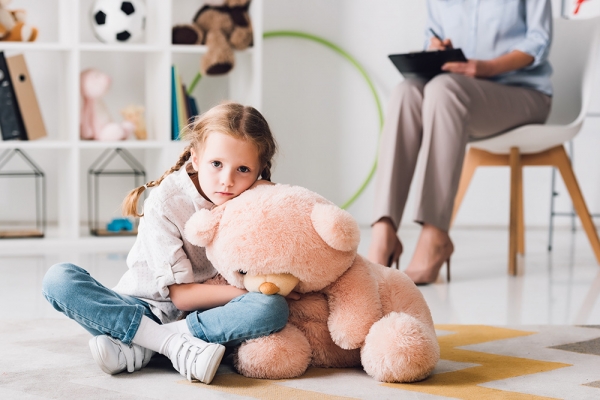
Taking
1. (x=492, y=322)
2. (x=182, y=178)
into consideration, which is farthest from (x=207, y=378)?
(x=492, y=322)

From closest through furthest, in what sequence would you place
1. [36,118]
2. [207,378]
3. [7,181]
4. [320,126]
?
[207,378], [36,118], [7,181], [320,126]

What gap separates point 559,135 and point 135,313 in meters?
1.39

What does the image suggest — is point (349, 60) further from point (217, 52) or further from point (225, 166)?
point (225, 166)

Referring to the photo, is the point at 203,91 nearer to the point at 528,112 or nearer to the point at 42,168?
the point at 42,168

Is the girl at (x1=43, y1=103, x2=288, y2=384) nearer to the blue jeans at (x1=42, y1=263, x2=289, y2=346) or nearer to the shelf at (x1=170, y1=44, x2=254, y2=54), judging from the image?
the blue jeans at (x1=42, y1=263, x2=289, y2=346)

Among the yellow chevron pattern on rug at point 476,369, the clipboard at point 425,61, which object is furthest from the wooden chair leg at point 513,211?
the yellow chevron pattern on rug at point 476,369

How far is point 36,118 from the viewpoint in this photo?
8.22ft

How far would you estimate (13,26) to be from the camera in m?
2.43

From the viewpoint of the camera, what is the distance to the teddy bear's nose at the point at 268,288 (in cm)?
102

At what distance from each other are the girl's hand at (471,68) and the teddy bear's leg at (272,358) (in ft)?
3.64

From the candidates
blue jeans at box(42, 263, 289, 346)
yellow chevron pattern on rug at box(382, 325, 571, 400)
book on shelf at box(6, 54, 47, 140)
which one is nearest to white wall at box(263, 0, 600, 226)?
book on shelf at box(6, 54, 47, 140)

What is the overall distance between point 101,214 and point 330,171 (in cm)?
90

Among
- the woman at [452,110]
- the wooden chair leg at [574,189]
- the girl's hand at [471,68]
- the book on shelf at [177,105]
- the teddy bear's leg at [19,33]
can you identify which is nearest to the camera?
the woman at [452,110]

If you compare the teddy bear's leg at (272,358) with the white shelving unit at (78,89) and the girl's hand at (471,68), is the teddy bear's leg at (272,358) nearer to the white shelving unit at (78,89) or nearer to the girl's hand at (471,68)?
the girl's hand at (471,68)
